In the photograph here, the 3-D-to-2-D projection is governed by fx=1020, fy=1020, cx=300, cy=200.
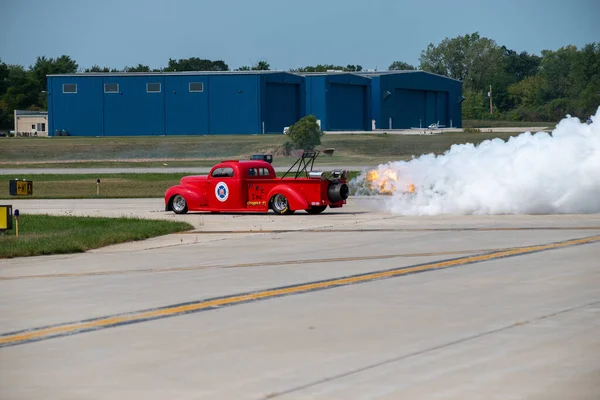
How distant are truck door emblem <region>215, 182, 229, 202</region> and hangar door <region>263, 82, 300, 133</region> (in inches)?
2728

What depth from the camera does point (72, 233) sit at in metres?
26.7

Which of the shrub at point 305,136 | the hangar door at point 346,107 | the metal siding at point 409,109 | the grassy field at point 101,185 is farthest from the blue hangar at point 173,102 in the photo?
the grassy field at point 101,185

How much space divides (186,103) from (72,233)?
78.0 metres

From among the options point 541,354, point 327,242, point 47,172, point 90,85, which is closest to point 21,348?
point 541,354

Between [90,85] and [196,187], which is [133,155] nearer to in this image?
[90,85]

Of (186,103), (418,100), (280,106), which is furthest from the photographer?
(418,100)

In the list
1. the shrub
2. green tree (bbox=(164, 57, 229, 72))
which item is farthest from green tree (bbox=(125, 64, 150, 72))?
the shrub

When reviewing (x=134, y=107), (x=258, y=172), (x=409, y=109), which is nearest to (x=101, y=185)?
(x=258, y=172)

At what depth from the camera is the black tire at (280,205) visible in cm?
3324

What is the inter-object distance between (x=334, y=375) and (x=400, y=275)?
781 centimetres

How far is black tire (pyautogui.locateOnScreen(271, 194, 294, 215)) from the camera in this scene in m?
33.2

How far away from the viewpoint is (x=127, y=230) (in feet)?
89.7

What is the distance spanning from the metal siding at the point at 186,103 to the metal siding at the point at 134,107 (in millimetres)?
735

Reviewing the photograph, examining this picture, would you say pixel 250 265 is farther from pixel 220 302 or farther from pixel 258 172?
pixel 258 172
